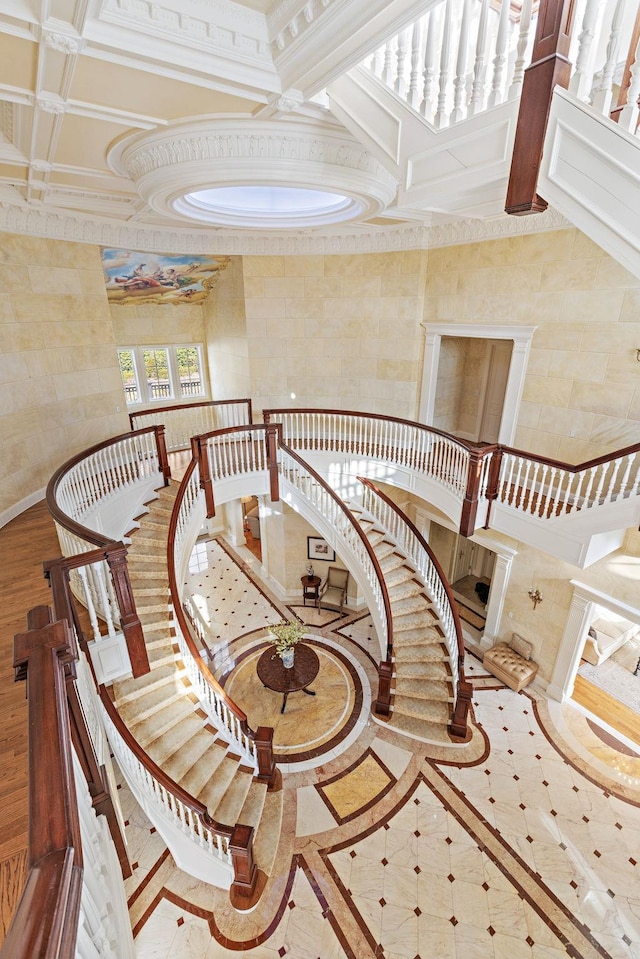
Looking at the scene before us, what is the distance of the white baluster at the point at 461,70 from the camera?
2945mm

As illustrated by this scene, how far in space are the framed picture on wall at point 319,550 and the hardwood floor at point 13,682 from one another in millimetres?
5551

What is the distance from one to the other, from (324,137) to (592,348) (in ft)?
14.5

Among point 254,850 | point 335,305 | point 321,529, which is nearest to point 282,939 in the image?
point 254,850

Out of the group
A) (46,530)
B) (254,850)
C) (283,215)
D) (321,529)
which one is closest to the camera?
(254,850)

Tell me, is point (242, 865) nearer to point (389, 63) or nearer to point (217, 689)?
point (217, 689)

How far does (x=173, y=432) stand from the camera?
10.0 m

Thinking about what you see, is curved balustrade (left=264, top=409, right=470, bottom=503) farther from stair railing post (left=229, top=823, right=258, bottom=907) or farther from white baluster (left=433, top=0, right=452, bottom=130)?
stair railing post (left=229, top=823, right=258, bottom=907)

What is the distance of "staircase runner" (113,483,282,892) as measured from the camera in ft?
15.9

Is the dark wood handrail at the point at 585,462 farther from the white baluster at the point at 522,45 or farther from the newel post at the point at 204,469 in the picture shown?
the newel post at the point at 204,469

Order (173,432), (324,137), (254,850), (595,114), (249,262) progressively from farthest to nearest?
(173,432)
(249,262)
(254,850)
(324,137)
(595,114)

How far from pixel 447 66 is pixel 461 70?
169mm

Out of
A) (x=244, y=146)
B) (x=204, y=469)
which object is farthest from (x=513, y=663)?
(x=244, y=146)

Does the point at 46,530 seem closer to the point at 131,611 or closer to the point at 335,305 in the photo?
the point at 131,611

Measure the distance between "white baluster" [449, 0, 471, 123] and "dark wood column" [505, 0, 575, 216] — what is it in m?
0.71
